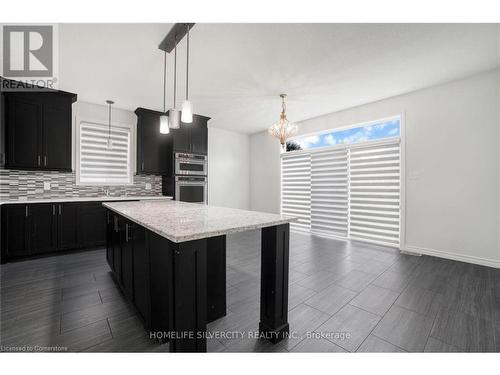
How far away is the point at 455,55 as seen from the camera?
2.68 meters

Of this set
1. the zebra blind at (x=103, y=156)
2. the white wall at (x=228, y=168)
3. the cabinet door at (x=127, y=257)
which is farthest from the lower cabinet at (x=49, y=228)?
the white wall at (x=228, y=168)

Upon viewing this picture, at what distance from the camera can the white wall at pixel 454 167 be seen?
3041 millimetres

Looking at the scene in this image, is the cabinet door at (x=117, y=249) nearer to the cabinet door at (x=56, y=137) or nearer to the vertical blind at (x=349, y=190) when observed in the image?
the cabinet door at (x=56, y=137)

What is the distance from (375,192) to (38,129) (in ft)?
19.5

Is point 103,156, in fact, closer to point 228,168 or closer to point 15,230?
point 15,230

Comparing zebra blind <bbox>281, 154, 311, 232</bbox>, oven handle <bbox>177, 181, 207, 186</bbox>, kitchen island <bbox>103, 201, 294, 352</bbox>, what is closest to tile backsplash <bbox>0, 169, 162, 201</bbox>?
oven handle <bbox>177, 181, 207, 186</bbox>

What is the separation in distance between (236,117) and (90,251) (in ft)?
12.8

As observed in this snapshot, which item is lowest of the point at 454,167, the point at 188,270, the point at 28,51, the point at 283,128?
the point at 188,270

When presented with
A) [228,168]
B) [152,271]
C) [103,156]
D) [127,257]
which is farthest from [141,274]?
[228,168]

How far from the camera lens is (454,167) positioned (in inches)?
130

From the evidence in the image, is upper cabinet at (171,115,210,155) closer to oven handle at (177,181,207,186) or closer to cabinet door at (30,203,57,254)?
oven handle at (177,181,207,186)

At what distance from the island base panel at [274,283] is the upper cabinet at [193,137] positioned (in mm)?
3777

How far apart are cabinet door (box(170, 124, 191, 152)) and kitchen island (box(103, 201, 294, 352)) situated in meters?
2.74
